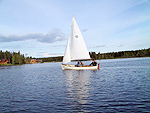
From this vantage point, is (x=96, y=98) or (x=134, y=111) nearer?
(x=134, y=111)

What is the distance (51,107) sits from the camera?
514 inches

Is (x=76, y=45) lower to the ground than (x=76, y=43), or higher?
lower

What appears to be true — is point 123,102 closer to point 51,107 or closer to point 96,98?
point 96,98

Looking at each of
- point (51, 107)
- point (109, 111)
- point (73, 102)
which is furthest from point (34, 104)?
point (109, 111)

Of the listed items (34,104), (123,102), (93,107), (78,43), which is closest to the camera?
(93,107)

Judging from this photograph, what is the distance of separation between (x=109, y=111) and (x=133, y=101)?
3.54 meters

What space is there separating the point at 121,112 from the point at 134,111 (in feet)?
3.66

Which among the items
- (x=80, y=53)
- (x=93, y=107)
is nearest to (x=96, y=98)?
(x=93, y=107)

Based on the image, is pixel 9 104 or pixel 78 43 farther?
pixel 78 43

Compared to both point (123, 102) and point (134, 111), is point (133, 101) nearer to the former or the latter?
point (123, 102)

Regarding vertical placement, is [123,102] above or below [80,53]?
below

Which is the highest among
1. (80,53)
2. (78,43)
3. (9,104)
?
(78,43)

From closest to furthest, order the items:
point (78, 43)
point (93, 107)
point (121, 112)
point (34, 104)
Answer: point (121, 112), point (93, 107), point (34, 104), point (78, 43)

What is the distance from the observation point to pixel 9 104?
1489 cm
